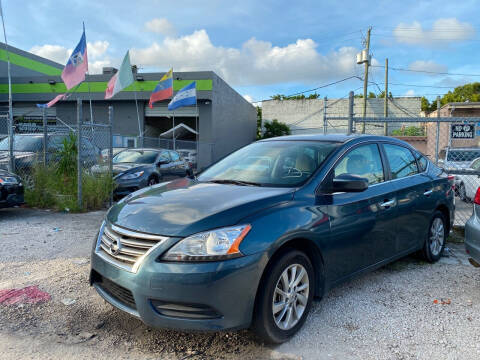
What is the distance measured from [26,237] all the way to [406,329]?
209 inches

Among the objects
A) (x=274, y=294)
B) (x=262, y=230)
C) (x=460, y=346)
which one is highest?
(x=262, y=230)

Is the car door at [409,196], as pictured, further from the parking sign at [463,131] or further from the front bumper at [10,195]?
the front bumper at [10,195]

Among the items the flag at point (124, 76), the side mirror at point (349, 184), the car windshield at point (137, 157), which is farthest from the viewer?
the flag at point (124, 76)

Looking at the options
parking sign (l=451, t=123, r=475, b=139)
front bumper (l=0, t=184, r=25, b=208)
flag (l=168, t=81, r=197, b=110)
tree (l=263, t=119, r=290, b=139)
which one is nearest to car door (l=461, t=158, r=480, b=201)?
parking sign (l=451, t=123, r=475, b=139)

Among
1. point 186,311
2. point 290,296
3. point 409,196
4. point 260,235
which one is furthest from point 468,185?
point 186,311

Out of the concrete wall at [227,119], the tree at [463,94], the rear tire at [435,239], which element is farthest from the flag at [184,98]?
the tree at [463,94]

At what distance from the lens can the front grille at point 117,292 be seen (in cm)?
265

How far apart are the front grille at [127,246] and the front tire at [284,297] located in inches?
32.2

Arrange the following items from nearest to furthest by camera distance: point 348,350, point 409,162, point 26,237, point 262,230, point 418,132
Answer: point 262,230
point 348,350
point 409,162
point 26,237
point 418,132

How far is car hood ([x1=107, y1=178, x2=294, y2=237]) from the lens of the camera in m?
2.63

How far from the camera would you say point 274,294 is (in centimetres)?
273

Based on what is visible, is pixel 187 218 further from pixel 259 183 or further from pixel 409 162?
pixel 409 162

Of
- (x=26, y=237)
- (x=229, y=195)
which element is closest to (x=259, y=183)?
(x=229, y=195)

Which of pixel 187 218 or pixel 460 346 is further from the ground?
pixel 187 218
